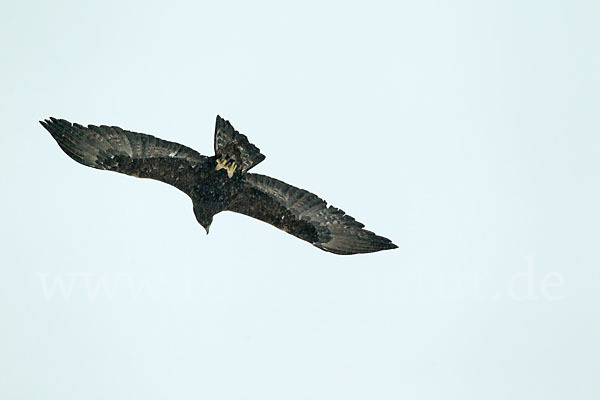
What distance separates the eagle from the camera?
1648cm

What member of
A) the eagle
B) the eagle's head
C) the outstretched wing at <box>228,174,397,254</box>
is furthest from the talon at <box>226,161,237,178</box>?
the eagle's head

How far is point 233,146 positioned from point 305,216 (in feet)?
6.46

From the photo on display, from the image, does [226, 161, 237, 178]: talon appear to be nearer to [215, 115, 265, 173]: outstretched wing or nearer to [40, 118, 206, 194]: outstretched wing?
[215, 115, 265, 173]: outstretched wing

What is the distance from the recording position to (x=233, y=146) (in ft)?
53.8

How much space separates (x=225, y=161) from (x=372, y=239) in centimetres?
291

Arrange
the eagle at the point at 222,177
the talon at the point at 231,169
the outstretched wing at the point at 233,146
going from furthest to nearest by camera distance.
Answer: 1. the talon at the point at 231,169
2. the eagle at the point at 222,177
3. the outstretched wing at the point at 233,146

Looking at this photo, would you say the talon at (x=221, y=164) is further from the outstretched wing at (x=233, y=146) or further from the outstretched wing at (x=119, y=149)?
the outstretched wing at (x=119, y=149)

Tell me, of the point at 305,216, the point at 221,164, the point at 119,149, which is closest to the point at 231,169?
the point at 221,164

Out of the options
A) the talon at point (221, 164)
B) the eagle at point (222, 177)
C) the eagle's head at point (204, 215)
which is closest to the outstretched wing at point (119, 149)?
the eagle at point (222, 177)

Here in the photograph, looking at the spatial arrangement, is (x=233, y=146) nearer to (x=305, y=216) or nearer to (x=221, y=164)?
(x=221, y=164)

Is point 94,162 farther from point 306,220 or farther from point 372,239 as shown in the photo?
point 372,239

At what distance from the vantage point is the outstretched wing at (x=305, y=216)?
1728cm

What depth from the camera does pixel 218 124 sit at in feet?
53.8

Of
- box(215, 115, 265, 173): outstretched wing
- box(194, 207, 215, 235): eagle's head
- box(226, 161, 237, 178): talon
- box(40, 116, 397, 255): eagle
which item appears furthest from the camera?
box(194, 207, 215, 235): eagle's head
